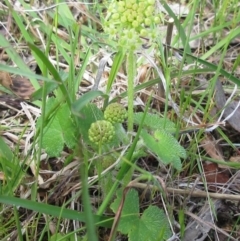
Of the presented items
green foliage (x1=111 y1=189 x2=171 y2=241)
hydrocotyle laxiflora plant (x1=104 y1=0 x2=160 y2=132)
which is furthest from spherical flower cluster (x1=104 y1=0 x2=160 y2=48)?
green foliage (x1=111 y1=189 x2=171 y2=241)

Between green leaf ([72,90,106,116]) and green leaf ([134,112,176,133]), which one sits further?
green leaf ([134,112,176,133])

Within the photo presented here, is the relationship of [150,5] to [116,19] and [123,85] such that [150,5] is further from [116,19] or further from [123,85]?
[123,85]

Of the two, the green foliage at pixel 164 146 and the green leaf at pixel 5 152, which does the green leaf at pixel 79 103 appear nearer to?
the green foliage at pixel 164 146

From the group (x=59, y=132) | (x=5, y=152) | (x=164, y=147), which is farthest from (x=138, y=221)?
(x=5, y=152)

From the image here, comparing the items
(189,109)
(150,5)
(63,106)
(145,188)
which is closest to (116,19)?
(150,5)

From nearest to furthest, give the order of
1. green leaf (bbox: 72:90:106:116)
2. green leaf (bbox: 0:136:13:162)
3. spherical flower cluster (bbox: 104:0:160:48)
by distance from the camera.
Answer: green leaf (bbox: 72:90:106:116)
spherical flower cluster (bbox: 104:0:160:48)
green leaf (bbox: 0:136:13:162)

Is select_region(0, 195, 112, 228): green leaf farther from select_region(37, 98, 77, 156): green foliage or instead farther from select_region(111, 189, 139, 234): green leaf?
select_region(37, 98, 77, 156): green foliage

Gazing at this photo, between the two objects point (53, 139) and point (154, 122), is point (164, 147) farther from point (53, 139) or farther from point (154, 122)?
point (53, 139)
